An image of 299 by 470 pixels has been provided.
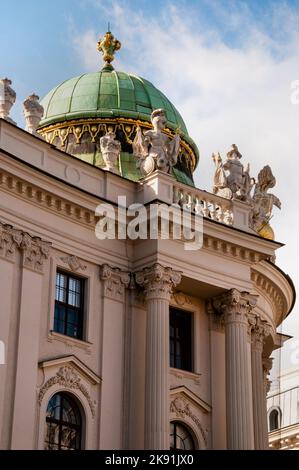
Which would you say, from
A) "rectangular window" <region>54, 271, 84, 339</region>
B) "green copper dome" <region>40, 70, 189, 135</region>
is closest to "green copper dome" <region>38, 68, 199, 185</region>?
"green copper dome" <region>40, 70, 189, 135</region>

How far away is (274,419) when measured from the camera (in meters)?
46.3

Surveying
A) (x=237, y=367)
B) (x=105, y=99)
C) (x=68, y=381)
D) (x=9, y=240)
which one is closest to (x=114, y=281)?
(x=68, y=381)

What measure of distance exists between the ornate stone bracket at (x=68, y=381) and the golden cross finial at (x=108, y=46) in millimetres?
13685

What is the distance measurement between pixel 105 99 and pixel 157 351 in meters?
9.98

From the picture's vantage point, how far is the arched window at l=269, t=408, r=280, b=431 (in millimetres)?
45812

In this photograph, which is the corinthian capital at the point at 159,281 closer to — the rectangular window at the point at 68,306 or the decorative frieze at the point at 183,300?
the decorative frieze at the point at 183,300

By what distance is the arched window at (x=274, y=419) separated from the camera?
150 ft

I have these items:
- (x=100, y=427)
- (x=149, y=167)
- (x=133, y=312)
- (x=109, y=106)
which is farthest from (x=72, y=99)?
(x=100, y=427)

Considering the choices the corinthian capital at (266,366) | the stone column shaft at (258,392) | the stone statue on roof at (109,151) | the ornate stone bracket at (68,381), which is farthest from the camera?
the corinthian capital at (266,366)

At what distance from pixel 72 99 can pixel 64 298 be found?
30.2ft

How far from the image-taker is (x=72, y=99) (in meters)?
32.1

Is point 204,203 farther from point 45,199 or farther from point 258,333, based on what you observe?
point 45,199

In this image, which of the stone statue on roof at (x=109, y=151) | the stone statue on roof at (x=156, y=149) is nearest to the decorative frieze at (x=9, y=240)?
the stone statue on roof at (x=109, y=151)
